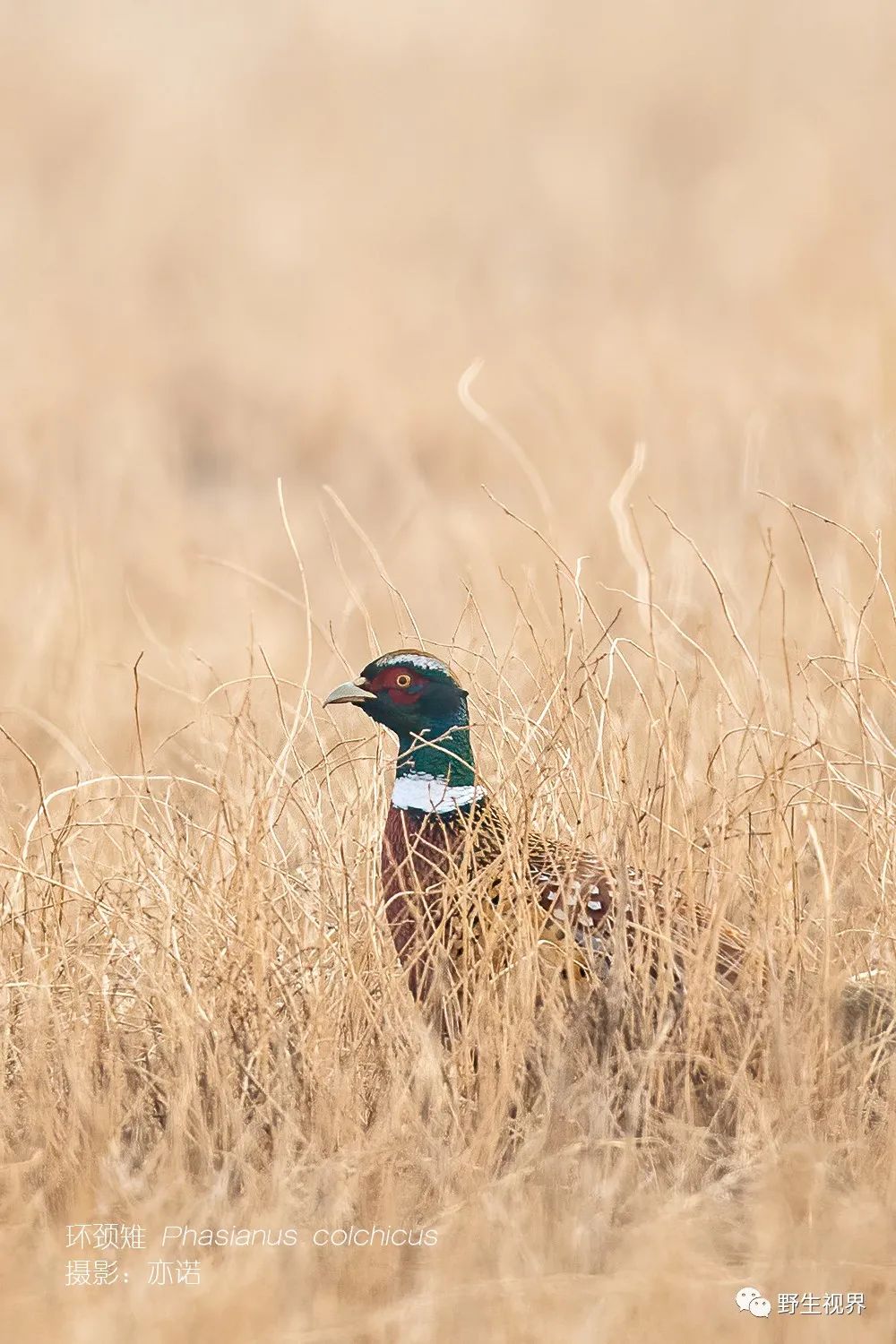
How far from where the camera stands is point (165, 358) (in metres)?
Answer: 12.6

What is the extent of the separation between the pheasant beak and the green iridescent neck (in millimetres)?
131

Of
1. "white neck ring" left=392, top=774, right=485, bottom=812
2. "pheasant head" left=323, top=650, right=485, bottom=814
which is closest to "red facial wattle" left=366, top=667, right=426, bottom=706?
"pheasant head" left=323, top=650, right=485, bottom=814

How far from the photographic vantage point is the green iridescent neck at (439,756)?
3527 mm

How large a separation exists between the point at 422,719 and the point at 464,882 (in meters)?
0.41

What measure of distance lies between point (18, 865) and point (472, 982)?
1024 millimetres

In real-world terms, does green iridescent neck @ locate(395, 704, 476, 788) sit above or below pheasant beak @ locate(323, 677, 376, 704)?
below

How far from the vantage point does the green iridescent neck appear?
353cm

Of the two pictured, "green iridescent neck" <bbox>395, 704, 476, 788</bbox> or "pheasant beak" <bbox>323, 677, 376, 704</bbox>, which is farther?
"green iridescent neck" <bbox>395, 704, 476, 788</bbox>

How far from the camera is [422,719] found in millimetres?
3533

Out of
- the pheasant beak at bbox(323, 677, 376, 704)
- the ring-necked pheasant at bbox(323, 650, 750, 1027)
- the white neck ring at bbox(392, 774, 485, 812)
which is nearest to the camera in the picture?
the ring-necked pheasant at bbox(323, 650, 750, 1027)

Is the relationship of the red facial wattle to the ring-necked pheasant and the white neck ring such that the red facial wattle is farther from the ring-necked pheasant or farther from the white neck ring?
the white neck ring

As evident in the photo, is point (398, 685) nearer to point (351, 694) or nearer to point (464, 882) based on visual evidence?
point (351, 694)

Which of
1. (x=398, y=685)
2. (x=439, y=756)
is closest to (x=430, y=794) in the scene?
(x=439, y=756)

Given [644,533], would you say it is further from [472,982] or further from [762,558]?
[472,982]
